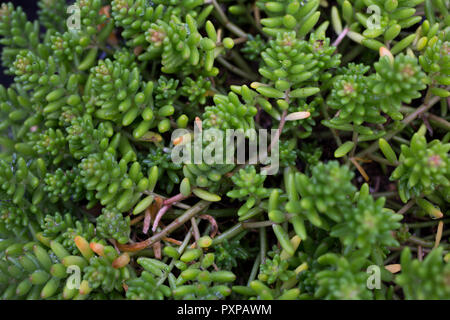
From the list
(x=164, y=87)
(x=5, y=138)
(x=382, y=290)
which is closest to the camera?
(x=382, y=290)

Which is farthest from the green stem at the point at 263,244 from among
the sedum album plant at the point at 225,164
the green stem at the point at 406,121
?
the green stem at the point at 406,121

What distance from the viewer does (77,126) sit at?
177 centimetres

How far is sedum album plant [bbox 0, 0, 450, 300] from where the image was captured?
1598 mm

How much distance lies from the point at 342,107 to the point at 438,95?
1.47 feet

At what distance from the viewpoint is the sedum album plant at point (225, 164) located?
5.24ft

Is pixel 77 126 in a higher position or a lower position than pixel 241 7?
lower

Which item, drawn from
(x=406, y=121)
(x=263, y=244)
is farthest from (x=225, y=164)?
(x=406, y=121)

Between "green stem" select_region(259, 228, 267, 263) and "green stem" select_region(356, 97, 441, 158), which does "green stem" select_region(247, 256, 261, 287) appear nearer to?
"green stem" select_region(259, 228, 267, 263)

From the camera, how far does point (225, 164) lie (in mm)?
1727

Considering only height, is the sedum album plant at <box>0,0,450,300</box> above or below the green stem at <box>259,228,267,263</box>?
above

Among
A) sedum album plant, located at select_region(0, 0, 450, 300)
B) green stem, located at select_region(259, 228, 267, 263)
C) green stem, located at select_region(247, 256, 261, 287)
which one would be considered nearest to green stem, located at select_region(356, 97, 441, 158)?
sedum album plant, located at select_region(0, 0, 450, 300)
